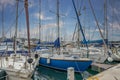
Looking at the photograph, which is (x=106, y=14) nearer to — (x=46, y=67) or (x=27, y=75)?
(x=46, y=67)

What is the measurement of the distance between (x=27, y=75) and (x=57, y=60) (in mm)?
6649

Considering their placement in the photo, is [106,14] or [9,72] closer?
[9,72]

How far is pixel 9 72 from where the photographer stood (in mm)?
9953

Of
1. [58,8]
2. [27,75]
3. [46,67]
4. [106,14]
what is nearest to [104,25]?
[106,14]

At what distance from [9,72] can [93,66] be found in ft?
31.1

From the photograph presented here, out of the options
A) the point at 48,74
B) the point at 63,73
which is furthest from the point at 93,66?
the point at 48,74

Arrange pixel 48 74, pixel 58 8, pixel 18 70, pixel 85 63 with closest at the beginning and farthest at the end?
1. pixel 18 70
2. pixel 85 63
3. pixel 48 74
4. pixel 58 8

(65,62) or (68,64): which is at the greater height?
(65,62)

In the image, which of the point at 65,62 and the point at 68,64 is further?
the point at 65,62

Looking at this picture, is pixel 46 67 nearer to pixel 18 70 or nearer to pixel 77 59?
pixel 77 59

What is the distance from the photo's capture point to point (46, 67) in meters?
18.1

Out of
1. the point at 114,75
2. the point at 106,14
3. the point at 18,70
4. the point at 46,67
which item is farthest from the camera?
the point at 106,14

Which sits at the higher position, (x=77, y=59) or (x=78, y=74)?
(x=77, y=59)

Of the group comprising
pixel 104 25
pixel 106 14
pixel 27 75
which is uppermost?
pixel 106 14
